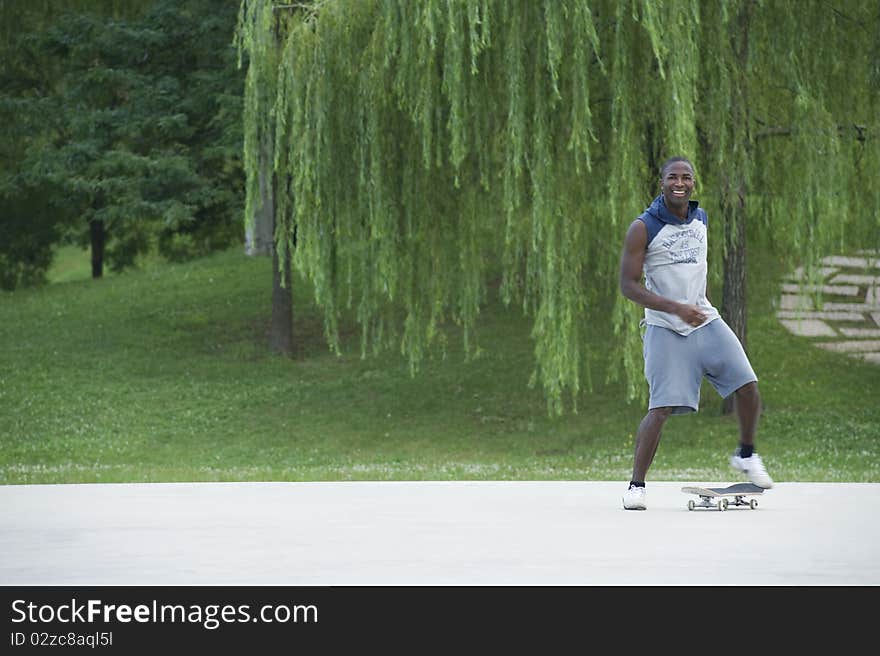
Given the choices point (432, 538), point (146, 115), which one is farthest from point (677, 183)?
point (146, 115)

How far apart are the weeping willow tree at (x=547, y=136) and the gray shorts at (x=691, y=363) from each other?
6.22 m

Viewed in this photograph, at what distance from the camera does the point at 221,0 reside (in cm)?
2492

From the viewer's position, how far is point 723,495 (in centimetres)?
720

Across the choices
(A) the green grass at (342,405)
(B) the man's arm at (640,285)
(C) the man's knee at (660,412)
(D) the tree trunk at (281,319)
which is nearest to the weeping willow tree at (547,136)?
(A) the green grass at (342,405)

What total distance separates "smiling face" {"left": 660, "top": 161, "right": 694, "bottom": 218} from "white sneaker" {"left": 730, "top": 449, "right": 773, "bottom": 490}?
1.35 metres

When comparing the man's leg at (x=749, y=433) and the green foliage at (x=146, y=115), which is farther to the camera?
the green foliage at (x=146, y=115)

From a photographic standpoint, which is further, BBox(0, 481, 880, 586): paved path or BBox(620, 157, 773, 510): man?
BBox(620, 157, 773, 510): man

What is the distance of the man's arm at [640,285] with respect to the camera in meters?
6.98

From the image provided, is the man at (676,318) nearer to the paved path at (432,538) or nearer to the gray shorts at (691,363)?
the gray shorts at (691,363)

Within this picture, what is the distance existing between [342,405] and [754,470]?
14327 millimetres

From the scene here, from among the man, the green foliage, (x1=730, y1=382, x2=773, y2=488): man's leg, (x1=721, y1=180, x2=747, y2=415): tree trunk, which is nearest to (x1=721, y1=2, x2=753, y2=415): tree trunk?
(x1=721, y1=180, x2=747, y2=415): tree trunk

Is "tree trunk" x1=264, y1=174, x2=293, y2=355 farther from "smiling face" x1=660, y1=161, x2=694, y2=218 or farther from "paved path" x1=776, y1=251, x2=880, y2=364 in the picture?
"smiling face" x1=660, y1=161, x2=694, y2=218

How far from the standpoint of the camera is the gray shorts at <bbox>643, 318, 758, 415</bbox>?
7109 millimetres

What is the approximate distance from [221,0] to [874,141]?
13.4 metres
